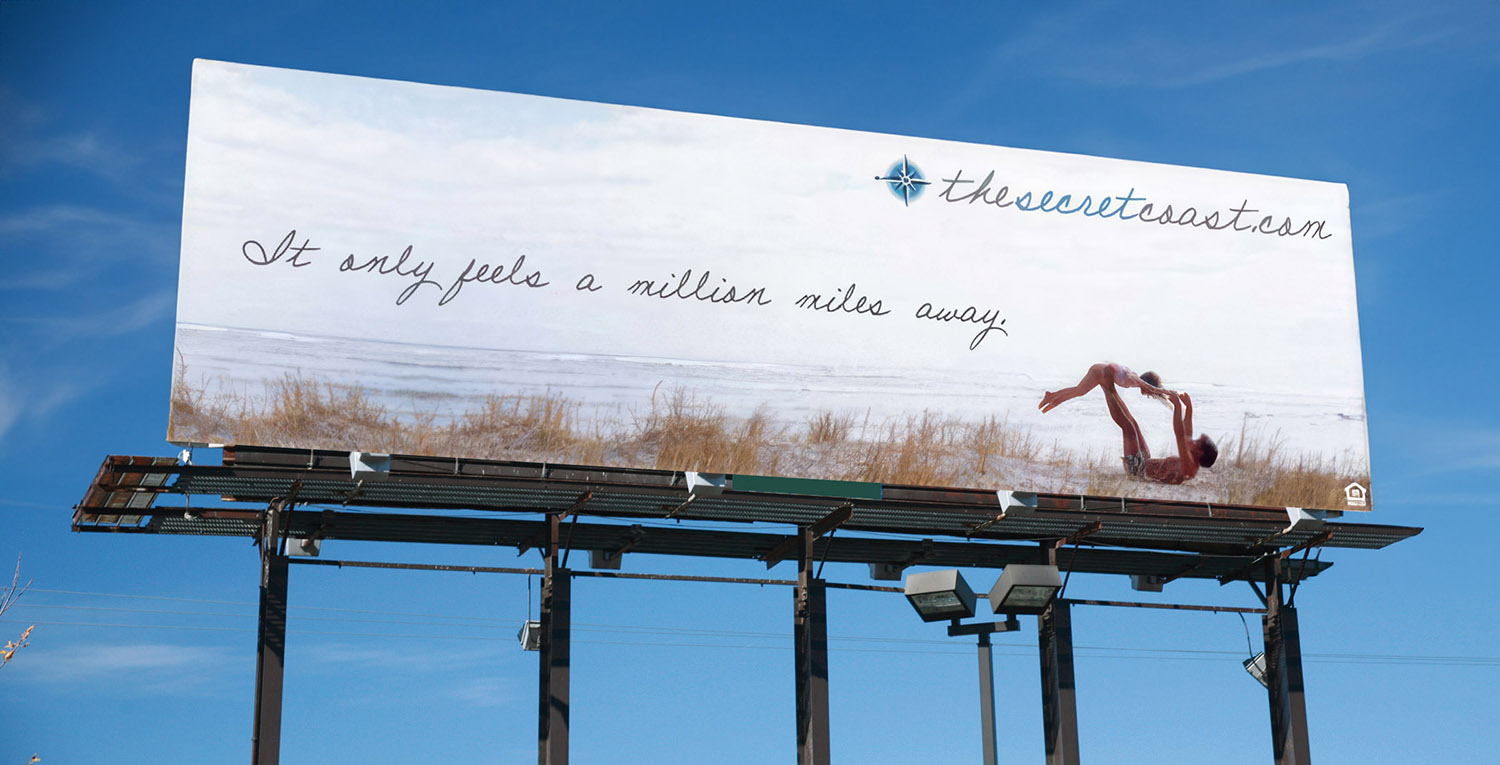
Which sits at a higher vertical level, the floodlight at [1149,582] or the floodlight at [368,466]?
the floodlight at [368,466]

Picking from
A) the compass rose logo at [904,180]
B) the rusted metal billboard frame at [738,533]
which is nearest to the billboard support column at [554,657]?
the rusted metal billboard frame at [738,533]

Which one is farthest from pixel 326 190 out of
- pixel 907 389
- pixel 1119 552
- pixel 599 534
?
pixel 1119 552

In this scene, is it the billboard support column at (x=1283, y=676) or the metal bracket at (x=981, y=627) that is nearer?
the metal bracket at (x=981, y=627)

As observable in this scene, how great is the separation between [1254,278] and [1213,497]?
3343 mm

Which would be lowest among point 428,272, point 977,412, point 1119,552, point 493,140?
point 1119,552

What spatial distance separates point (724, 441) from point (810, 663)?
9.70ft

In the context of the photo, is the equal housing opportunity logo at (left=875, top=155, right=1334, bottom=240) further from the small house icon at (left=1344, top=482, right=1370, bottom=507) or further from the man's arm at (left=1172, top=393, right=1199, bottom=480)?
the small house icon at (left=1344, top=482, right=1370, bottom=507)

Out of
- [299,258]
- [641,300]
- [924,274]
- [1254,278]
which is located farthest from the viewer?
[1254,278]

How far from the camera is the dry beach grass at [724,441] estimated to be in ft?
62.2

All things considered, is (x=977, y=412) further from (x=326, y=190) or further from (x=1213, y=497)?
(x=326, y=190)

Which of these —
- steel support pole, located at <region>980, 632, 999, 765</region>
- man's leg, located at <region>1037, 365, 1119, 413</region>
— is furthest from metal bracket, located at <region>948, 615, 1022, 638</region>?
man's leg, located at <region>1037, 365, 1119, 413</region>

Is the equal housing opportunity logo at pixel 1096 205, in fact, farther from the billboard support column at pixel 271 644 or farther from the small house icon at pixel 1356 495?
the billboard support column at pixel 271 644

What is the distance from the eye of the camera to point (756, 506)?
66.9ft

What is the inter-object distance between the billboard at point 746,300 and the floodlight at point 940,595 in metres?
7.01
